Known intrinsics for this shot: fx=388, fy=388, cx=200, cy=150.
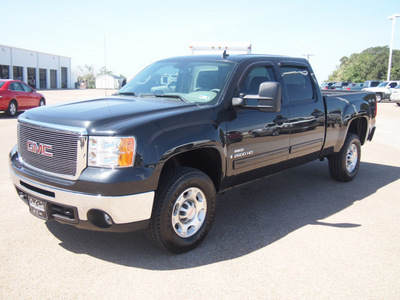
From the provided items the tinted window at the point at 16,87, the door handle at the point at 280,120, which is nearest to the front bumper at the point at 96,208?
the door handle at the point at 280,120

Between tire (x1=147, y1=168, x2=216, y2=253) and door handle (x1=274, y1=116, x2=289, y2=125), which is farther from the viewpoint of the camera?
door handle (x1=274, y1=116, x2=289, y2=125)

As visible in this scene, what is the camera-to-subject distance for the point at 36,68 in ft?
180

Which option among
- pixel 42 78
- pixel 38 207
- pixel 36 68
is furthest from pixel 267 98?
pixel 42 78

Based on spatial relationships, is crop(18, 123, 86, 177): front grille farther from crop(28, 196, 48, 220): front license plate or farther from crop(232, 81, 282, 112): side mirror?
crop(232, 81, 282, 112): side mirror

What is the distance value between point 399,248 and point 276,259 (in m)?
1.38

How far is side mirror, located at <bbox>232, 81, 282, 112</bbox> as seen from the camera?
394 cm

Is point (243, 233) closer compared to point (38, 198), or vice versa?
point (38, 198)

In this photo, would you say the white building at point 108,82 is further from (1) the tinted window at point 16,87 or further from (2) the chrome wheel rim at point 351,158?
(1) the tinted window at point 16,87

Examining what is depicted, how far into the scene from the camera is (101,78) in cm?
557

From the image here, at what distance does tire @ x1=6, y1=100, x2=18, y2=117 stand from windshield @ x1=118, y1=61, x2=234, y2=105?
13.0 meters

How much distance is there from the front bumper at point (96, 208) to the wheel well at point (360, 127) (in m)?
4.77

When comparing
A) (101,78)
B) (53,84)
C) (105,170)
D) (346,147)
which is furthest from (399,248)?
(53,84)

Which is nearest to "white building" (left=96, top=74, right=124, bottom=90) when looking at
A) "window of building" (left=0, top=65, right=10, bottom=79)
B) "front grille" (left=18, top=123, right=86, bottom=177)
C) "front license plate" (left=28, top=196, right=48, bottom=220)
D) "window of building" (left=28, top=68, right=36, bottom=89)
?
"front grille" (left=18, top=123, right=86, bottom=177)

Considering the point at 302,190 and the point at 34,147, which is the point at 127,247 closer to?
the point at 34,147
